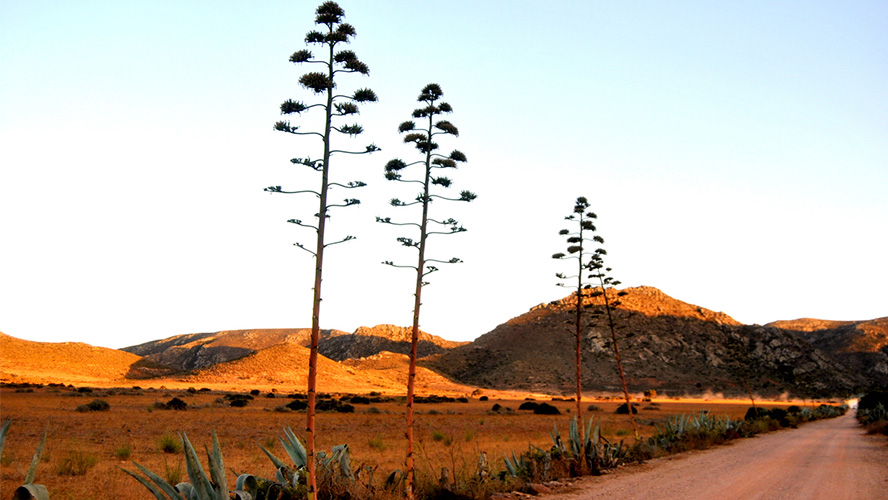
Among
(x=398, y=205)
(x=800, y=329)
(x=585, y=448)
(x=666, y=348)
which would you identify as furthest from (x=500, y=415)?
(x=800, y=329)

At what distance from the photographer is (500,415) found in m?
45.2

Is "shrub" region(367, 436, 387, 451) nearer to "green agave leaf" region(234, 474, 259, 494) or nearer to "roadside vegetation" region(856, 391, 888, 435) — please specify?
"green agave leaf" region(234, 474, 259, 494)

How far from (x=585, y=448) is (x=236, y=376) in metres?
79.4

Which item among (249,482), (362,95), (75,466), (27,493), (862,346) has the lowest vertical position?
(75,466)

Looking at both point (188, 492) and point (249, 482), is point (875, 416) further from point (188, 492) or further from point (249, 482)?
point (188, 492)

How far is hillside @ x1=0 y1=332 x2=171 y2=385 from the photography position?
77000 mm

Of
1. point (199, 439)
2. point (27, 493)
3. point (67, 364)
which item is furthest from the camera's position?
point (67, 364)

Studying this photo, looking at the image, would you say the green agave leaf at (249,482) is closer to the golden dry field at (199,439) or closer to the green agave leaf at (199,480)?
the green agave leaf at (199,480)

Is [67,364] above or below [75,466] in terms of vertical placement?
below

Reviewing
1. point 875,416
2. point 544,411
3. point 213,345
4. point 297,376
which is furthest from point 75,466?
point 213,345

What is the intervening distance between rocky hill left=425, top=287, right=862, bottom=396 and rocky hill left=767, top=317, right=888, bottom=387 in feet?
26.1

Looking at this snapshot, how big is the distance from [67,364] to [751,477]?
98141 mm

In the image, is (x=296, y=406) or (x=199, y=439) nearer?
(x=199, y=439)

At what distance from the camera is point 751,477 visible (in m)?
13.8
